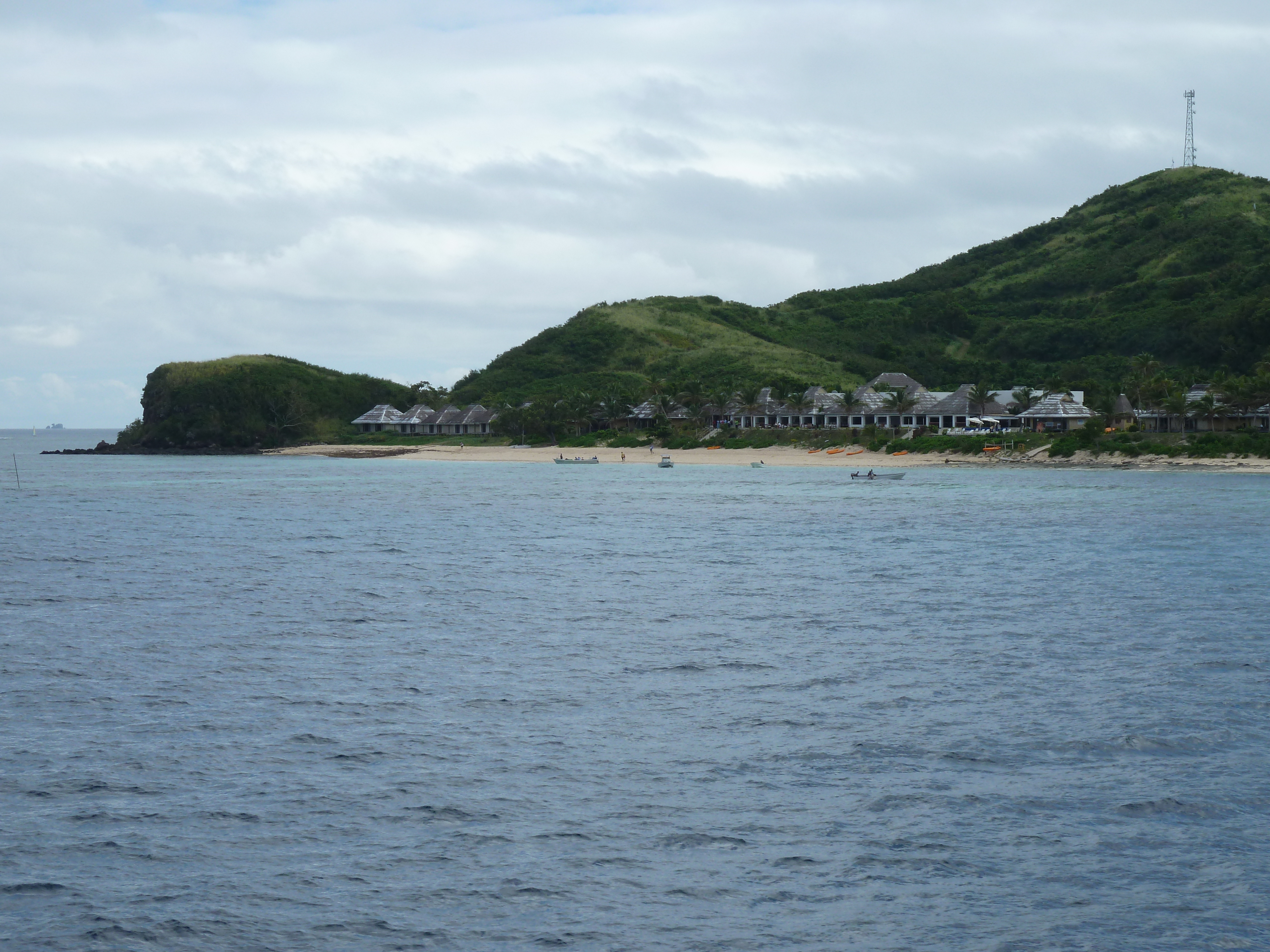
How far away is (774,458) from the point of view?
106875 millimetres

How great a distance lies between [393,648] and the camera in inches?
899

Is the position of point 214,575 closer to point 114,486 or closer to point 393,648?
point 393,648

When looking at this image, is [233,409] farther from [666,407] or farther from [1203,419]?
[1203,419]

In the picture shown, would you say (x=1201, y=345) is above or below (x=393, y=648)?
above

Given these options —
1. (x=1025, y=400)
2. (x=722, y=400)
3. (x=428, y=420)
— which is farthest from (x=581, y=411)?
(x=1025, y=400)

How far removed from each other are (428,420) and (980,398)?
245ft

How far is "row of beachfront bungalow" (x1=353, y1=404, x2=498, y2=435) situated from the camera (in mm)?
148500

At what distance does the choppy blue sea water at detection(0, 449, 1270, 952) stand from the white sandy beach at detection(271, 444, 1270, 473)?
50612 mm

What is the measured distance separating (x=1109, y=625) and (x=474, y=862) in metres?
17.3

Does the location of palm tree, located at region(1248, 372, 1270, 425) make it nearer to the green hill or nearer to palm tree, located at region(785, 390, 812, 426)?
palm tree, located at region(785, 390, 812, 426)

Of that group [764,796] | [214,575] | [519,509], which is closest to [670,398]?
[519,509]

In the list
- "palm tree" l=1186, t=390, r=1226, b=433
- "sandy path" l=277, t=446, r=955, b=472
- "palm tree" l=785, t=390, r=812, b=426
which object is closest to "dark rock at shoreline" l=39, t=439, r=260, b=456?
"sandy path" l=277, t=446, r=955, b=472

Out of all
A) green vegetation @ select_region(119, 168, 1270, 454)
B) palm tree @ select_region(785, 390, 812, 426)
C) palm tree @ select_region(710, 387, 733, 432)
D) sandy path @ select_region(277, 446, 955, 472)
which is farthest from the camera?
green vegetation @ select_region(119, 168, 1270, 454)

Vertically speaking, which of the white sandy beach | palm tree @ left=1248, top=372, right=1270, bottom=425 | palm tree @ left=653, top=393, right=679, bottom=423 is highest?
palm tree @ left=653, top=393, right=679, bottom=423
